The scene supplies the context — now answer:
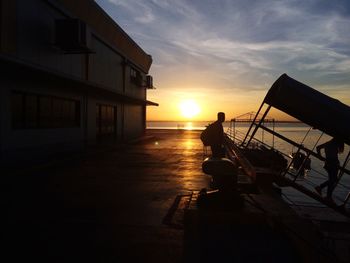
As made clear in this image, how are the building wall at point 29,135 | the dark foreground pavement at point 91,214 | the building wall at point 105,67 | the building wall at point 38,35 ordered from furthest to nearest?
the building wall at point 105,67, the building wall at point 38,35, the building wall at point 29,135, the dark foreground pavement at point 91,214

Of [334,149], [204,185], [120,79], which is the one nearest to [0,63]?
[204,185]

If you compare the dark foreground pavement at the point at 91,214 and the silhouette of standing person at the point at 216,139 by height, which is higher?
the silhouette of standing person at the point at 216,139

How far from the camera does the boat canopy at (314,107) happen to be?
6348 mm

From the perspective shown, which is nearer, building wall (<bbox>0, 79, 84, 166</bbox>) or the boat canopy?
the boat canopy

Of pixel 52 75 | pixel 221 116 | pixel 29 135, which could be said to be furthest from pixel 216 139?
pixel 29 135

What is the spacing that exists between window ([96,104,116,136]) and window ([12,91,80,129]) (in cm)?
414

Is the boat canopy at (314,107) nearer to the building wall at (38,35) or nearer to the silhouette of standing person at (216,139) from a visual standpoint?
the silhouette of standing person at (216,139)

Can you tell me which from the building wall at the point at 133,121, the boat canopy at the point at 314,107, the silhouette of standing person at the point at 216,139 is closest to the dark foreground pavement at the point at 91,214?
the silhouette of standing person at the point at 216,139

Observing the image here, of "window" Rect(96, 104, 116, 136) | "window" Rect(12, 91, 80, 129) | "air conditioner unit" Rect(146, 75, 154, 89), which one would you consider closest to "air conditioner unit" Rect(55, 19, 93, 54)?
"window" Rect(12, 91, 80, 129)

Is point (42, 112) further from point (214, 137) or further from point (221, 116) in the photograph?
point (214, 137)

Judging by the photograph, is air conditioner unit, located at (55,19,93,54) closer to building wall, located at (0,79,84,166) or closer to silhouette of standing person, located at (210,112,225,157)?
building wall, located at (0,79,84,166)

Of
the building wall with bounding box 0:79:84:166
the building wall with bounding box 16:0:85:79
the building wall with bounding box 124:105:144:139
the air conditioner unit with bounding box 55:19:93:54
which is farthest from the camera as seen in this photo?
the building wall with bounding box 124:105:144:139

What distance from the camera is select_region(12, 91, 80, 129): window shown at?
54.0ft

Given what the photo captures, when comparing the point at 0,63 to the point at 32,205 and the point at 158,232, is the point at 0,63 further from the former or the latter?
the point at 158,232
